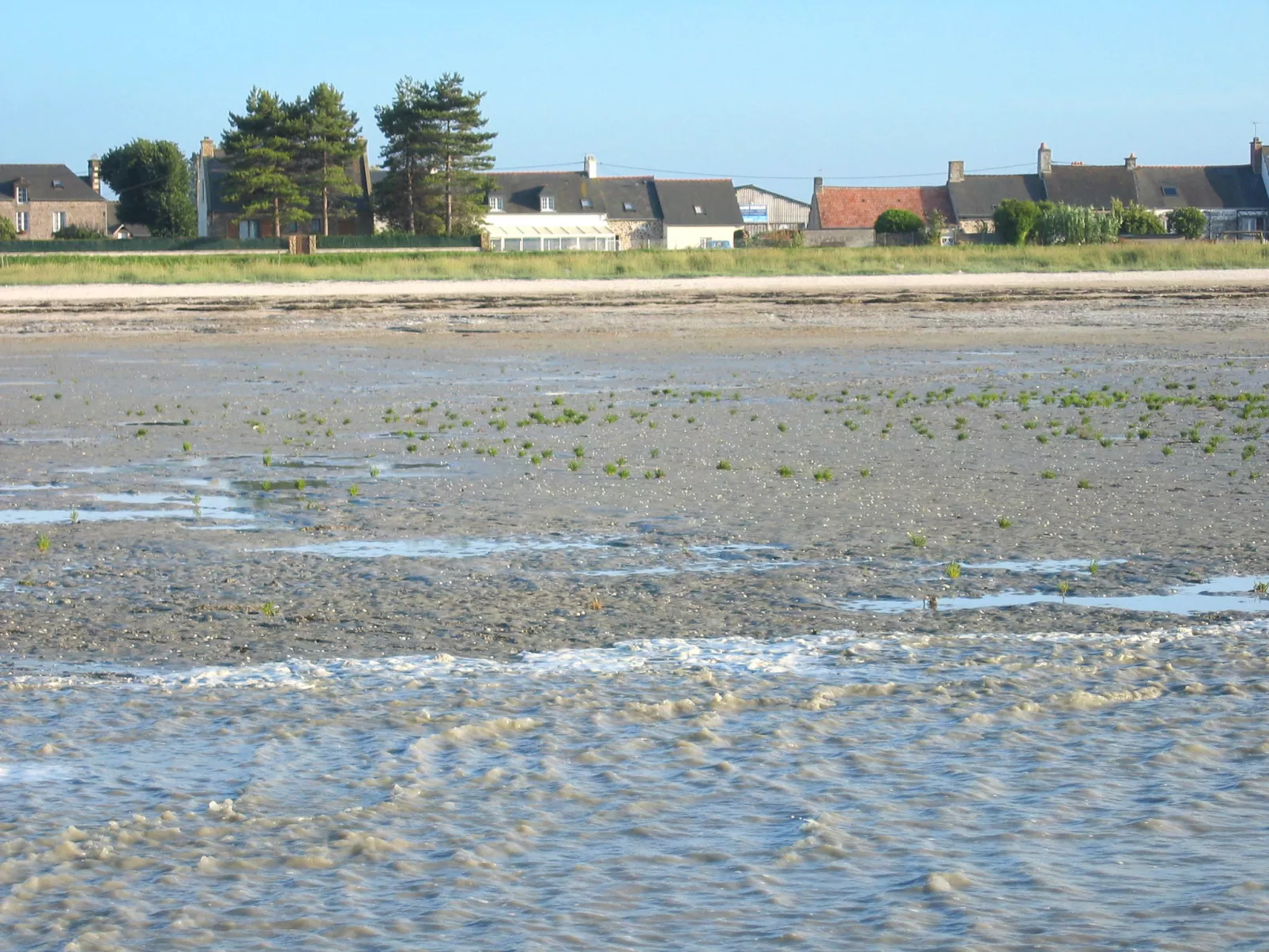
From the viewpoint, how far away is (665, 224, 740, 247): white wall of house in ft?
348

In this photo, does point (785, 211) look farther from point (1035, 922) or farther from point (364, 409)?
point (1035, 922)

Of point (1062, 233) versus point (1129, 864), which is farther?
point (1062, 233)

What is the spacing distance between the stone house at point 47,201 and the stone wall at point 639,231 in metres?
42.0

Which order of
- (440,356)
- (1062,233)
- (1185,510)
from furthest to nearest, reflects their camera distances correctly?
(1062,233), (440,356), (1185,510)

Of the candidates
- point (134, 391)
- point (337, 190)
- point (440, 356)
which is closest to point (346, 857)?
point (134, 391)

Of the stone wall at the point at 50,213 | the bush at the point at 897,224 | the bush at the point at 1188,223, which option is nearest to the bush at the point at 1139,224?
the bush at the point at 1188,223

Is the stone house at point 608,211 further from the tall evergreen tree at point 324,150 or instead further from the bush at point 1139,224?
the bush at point 1139,224

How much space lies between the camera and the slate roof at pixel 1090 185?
108375mm

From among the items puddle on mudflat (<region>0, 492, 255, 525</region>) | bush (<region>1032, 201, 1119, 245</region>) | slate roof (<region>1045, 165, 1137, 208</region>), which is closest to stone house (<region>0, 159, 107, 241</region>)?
slate roof (<region>1045, 165, 1137, 208</region>)

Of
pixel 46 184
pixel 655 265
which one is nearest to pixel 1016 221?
pixel 655 265

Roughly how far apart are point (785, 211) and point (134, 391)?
4494 inches

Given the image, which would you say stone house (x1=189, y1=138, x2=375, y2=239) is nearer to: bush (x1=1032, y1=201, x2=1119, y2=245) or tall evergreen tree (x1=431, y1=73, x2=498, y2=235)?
tall evergreen tree (x1=431, y1=73, x2=498, y2=235)

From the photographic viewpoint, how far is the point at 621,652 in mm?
8375

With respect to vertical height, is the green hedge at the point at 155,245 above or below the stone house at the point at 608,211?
below
